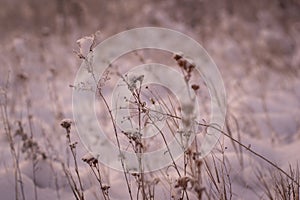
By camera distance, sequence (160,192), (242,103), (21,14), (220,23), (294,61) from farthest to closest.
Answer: (21,14), (220,23), (294,61), (242,103), (160,192)

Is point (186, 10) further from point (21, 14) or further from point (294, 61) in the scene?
point (21, 14)

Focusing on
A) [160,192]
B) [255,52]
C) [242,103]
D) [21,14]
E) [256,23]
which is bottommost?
[160,192]

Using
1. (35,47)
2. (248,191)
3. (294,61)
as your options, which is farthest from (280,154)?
(35,47)

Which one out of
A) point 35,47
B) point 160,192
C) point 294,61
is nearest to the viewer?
point 160,192

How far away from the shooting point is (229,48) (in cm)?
627

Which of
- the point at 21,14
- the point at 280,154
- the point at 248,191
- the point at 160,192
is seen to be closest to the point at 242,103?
the point at 280,154

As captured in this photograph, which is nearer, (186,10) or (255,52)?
(255,52)

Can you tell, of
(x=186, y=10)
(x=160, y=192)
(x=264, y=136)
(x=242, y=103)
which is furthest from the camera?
(x=186, y=10)

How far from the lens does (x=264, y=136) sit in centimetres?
348

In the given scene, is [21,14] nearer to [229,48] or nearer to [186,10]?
[186,10]

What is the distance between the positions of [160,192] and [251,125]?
5.36 feet

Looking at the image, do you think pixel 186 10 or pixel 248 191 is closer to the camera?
pixel 248 191

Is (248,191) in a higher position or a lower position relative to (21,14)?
lower

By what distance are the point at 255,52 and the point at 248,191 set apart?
431 centimetres
